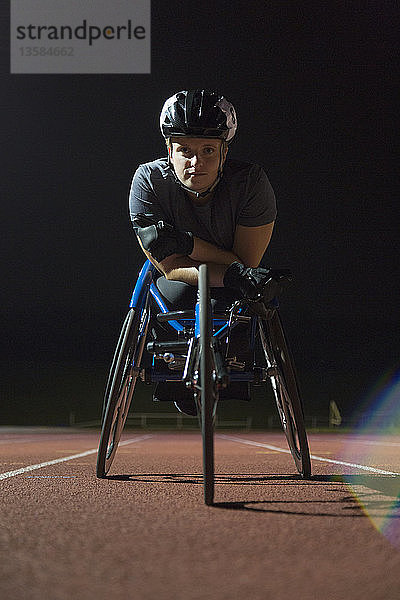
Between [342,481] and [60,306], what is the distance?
38416 millimetres

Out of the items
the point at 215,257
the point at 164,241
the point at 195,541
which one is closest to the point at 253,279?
the point at 215,257

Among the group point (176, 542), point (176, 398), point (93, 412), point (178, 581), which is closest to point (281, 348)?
point (176, 398)

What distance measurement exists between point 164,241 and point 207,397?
3.57 ft

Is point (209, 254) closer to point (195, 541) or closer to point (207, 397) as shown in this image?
A: point (207, 397)

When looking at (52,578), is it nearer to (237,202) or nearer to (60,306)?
(237,202)

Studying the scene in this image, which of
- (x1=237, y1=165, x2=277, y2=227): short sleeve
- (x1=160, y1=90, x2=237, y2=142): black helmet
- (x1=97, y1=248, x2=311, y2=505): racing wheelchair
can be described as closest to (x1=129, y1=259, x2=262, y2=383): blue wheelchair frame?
(x1=97, y1=248, x2=311, y2=505): racing wheelchair

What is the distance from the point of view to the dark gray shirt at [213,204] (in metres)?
4.59

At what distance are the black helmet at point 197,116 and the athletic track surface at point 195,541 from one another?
6.32 ft

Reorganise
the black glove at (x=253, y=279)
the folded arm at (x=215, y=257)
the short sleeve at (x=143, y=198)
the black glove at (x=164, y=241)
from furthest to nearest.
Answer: the short sleeve at (x=143, y=198) < the folded arm at (x=215, y=257) < the black glove at (x=164, y=241) < the black glove at (x=253, y=279)

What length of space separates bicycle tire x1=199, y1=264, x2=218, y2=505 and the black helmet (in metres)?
1.09

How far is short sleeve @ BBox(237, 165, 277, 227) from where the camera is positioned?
4.58m

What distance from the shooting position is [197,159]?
4.40m

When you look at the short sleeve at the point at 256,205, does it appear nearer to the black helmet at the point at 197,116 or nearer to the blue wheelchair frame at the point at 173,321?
the black helmet at the point at 197,116

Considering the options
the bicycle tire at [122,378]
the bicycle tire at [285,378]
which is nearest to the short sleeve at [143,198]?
the bicycle tire at [122,378]
